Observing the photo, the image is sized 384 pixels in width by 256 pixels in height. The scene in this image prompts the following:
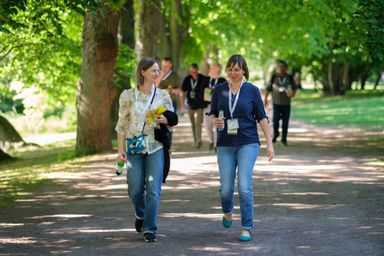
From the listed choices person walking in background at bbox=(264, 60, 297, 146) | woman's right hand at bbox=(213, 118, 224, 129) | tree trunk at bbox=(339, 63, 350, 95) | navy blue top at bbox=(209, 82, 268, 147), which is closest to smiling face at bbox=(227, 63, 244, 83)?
navy blue top at bbox=(209, 82, 268, 147)

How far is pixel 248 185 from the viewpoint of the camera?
862cm

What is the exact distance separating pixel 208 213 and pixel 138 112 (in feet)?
7.68

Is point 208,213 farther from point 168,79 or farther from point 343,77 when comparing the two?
point 343,77

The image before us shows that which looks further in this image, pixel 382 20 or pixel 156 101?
pixel 382 20

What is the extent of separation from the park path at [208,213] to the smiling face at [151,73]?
1.63 meters

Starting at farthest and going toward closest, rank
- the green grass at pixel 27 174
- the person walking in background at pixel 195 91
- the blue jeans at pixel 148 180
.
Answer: the person walking in background at pixel 195 91 → the green grass at pixel 27 174 → the blue jeans at pixel 148 180

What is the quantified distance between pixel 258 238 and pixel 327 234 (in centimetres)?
72

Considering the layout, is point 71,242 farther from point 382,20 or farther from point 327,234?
point 382,20

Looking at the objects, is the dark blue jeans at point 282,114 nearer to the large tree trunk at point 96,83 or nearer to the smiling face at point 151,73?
the large tree trunk at point 96,83

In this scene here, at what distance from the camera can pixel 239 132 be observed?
872 centimetres

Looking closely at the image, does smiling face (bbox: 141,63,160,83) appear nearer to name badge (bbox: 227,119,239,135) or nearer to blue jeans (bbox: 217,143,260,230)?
name badge (bbox: 227,119,239,135)

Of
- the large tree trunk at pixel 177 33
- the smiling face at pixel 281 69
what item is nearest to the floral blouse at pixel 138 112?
the smiling face at pixel 281 69

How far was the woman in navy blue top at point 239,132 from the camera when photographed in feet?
28.4

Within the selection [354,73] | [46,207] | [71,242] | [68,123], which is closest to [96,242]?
[71,242]
